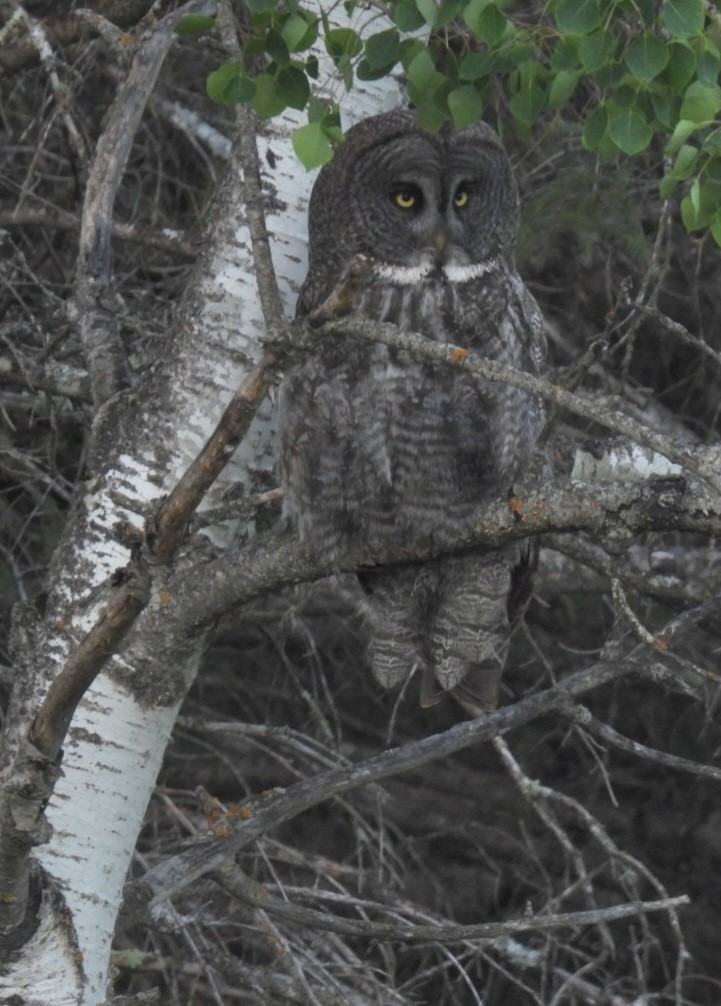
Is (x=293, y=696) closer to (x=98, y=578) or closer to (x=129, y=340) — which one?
(x=129, y=340)

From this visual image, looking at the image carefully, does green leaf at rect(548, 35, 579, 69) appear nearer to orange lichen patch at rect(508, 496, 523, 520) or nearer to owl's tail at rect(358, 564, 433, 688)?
orange lichen patch at rect(508, 496, 523, 520)

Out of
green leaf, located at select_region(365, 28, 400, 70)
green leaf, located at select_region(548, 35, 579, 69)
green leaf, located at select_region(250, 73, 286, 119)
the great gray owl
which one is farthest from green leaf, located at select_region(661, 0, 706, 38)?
the great gray owl

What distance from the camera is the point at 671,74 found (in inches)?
61.1

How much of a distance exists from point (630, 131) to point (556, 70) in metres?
0.15

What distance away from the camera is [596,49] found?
154 centimetres

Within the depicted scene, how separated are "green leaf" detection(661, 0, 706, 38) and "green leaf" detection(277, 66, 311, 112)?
462 millimetres

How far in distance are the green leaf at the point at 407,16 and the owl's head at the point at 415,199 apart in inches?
25.3

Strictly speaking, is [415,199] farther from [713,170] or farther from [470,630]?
[713,170]

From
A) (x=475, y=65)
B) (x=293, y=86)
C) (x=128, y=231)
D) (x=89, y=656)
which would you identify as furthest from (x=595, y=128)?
(x=128, y=231)

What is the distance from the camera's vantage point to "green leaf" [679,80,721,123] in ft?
4.79

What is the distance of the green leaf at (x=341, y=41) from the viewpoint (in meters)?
1.75

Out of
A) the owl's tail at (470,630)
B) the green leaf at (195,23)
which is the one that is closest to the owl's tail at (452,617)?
the owl's tail at (470,630)

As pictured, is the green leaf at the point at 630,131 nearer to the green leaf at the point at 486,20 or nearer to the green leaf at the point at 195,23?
the green leaf at the point at 486,20

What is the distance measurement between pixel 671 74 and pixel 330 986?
151 cm
